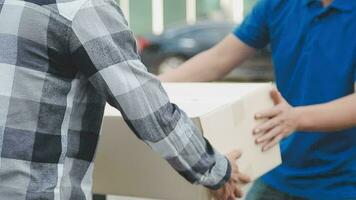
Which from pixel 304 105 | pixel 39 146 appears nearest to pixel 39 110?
pixel 39 146

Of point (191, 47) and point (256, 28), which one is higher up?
point (256, 28)

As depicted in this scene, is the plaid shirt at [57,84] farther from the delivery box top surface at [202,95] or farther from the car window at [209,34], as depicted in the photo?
the car window at [209,34]

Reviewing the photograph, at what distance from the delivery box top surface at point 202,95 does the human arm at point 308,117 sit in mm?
86

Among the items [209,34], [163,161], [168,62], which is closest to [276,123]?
[163,161]

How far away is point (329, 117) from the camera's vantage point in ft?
5.55

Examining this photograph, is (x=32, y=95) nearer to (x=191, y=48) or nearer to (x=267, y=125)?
(x=267, y=125)

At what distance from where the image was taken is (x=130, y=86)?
3.84ft

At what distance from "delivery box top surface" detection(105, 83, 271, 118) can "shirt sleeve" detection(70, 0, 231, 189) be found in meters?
0.13

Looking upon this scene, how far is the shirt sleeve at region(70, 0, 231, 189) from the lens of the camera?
1.12 m

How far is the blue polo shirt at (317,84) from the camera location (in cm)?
178

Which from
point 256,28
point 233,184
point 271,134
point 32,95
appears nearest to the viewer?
point 32,95

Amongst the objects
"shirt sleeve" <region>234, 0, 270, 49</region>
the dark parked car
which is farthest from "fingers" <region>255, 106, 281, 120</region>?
the dark parked car

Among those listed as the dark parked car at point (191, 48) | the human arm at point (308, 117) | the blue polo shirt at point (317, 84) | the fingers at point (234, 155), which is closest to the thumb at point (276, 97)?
the human arm at point (308, 117)

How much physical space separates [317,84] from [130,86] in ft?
2.63
